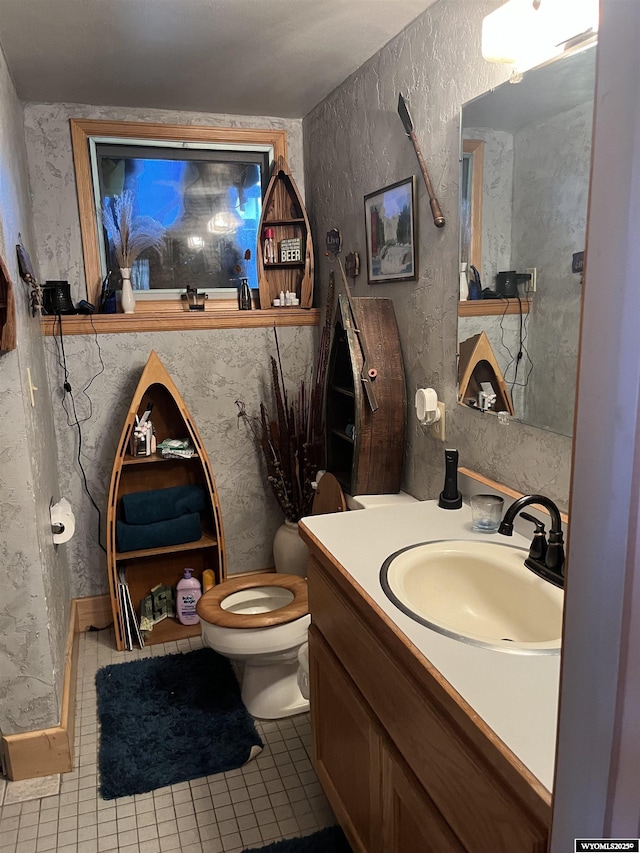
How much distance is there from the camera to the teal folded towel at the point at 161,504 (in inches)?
103

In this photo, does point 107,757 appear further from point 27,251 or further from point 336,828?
point 27,251

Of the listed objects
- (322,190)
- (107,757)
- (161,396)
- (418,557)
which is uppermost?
(322,190)

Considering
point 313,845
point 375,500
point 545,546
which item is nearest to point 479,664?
point 545,546

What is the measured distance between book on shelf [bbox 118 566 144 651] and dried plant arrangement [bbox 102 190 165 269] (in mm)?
1368

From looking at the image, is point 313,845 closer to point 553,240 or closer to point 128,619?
point 128,619

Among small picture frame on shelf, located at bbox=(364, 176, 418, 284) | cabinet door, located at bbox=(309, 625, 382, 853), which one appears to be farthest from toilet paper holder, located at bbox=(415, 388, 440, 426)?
cabinet door, located at bbox=(309, 625, 382, 853)

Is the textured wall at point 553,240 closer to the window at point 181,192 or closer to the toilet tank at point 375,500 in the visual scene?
the toilet tank at point 375,500

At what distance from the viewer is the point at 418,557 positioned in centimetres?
142

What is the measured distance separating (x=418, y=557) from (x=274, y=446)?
1544mm

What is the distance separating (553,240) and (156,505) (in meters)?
1.90

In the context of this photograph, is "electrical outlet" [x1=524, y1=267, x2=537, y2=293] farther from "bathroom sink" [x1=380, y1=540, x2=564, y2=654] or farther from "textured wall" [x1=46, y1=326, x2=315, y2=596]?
"textured wall" [x1=46, y1=326, x2=315, y2=596]

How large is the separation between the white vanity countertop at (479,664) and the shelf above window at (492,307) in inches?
21.6

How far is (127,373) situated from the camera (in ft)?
8.94

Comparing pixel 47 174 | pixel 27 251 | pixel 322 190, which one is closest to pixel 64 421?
pixel 27 251
